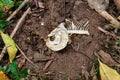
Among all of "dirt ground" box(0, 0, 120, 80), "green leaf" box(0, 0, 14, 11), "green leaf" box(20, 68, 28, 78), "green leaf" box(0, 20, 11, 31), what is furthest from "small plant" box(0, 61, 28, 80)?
"green leaf" box(0, 0, 14, 11)

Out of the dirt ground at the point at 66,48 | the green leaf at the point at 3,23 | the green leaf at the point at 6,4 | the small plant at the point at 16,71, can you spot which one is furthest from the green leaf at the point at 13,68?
the green leaf at the point at 6,4

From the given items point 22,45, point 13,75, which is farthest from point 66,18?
point 13,75

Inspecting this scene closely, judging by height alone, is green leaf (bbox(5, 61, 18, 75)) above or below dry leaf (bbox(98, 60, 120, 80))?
above

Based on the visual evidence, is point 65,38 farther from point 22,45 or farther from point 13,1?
point 13,1

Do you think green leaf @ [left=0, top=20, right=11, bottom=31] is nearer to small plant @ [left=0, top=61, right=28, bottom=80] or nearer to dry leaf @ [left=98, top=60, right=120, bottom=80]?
small plant @ [left=0, top=61, right=28, bottom=80]

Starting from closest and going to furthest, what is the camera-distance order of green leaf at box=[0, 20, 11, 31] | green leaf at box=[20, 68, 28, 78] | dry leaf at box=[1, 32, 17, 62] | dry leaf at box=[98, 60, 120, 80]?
1. green leaf at box=[20, 68, 28, 78]
2. dry leaf at box=[98, 60, 120, 80]
3. dry leaf at box=[1, 32, 17, 62]
4. green leaf at box=[0, 20, 11, 31]

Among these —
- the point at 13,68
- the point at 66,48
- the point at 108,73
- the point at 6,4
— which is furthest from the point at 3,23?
the point at 108,73

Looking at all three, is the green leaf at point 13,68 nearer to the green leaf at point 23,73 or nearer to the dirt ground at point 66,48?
the green leaf at point 23,73

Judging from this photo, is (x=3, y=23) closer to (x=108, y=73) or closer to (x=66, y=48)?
(x=66, y=48)
